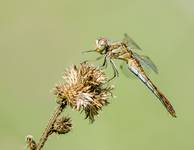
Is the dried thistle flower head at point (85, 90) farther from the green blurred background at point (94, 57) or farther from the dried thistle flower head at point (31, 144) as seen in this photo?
the green blurred background at point (94, 57)

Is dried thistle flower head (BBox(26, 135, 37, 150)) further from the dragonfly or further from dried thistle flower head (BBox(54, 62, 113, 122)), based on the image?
the dragonfly

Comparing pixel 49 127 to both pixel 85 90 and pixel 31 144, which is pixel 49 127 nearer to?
pixel 31 144

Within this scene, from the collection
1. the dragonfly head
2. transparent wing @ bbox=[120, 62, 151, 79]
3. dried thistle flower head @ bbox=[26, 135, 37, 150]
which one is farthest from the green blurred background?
dried thistle flower head @ bbox=[26, 135, 37, 150]

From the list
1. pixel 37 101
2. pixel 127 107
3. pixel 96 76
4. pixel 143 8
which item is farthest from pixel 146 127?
pixel 96 76

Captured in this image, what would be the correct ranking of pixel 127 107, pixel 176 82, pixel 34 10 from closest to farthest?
pixel 127 107, pixel 176 82, pixel 34 10

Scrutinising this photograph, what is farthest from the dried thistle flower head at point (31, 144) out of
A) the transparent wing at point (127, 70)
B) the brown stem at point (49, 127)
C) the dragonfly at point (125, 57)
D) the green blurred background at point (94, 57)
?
the green blurred background at point (94, 57)

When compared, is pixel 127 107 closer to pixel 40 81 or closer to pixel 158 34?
pixel 40 81
